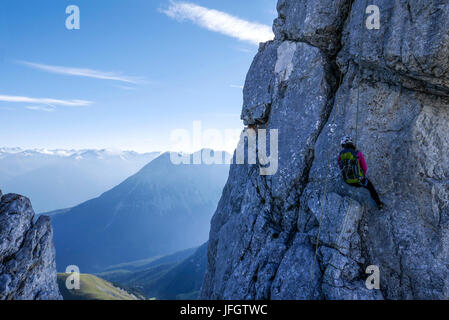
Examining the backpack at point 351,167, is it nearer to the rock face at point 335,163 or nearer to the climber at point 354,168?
the climber at point 354,168

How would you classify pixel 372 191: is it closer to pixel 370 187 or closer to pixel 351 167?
pixel 370 187

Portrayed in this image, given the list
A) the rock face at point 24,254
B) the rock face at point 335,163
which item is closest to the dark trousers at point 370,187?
the rock face at point 335,163

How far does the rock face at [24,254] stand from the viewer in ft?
75.1

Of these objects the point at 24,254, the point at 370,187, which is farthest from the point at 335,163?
the point at 24,254

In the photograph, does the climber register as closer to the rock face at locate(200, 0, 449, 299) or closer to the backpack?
the backpack

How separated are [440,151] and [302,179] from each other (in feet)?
28.7

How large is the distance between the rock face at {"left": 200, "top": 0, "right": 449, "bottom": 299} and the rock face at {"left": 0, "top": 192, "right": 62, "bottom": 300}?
16.7 meters

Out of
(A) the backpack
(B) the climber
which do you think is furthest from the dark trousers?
(A) the backpack

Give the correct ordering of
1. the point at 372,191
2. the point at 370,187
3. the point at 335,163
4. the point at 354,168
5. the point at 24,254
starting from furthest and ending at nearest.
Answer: the point at 24,254 → the point at 335,163 → the point at 372,191 → the point at 370,187 → the point at 354,168

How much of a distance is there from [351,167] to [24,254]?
1107 inches

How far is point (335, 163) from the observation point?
62.4ft

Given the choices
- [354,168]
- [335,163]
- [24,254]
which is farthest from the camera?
[24,254]
